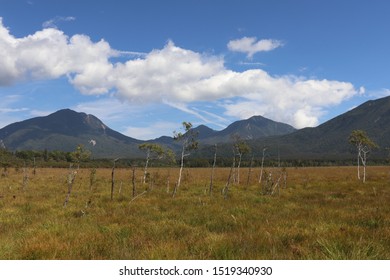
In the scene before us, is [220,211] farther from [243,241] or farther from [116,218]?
[243,241]

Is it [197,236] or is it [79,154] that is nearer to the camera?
[197,236]

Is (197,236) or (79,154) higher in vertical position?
(79,154)

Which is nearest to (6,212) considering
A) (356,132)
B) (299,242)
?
(299,242)

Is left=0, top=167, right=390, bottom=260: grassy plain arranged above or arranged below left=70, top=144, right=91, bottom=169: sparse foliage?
below

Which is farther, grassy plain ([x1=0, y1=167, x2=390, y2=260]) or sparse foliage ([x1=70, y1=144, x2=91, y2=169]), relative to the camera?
sparse foliage ([x1=70, y1=144, x2=91, y2=169])

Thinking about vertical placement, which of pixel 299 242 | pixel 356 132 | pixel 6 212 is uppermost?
pixel 356 132

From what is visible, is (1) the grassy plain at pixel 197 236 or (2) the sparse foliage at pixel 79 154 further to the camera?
(2) the sparse foliage at pixel 79 154

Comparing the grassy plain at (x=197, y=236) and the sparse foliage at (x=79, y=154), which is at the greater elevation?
the sparse foliage at (x=79, y=154)
